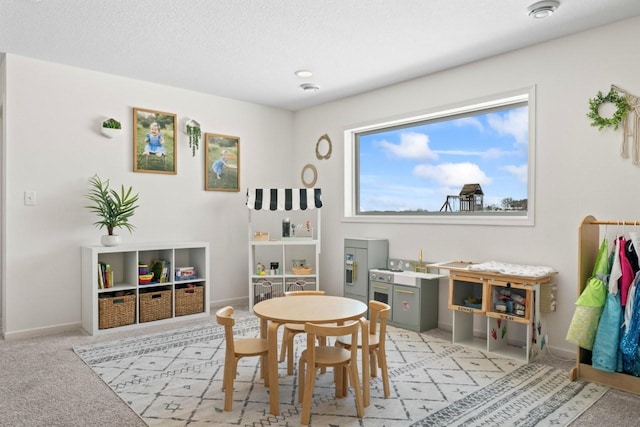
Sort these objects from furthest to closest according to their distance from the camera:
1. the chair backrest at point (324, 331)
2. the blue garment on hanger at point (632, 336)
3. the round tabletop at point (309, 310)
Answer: the blue garment on hanger at point (632, 336), the round tabletop at point (309, 310), the chair backrest at point (324, 331)

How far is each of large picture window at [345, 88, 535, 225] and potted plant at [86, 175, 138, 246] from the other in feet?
8.10

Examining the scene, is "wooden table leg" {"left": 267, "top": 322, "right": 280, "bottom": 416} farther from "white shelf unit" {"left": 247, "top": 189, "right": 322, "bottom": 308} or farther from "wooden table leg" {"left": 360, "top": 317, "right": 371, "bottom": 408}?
"white shelf unit" {"left": 247, "top": 189, "right": 322, "bottom": 308}

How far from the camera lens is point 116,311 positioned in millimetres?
4078

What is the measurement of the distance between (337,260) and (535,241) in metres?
2.42

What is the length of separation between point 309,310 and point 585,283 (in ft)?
6.34

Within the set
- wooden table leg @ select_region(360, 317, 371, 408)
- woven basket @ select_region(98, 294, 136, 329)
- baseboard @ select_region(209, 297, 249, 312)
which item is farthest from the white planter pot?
wooden table leg @ select_region(360, 317, 371, 408)

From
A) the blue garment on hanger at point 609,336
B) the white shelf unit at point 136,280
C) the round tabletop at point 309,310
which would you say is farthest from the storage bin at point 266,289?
the blue garment on hanger at point 609,336

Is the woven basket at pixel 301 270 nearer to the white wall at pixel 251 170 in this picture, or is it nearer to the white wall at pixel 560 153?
the white wall at pixel 251 170

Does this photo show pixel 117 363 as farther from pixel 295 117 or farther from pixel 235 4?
pixel 295 117

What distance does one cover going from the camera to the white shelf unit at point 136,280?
3.97 metres

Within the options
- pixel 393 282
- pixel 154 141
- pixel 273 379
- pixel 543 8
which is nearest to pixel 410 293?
pixel 393 282

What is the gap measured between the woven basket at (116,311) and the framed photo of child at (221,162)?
1578mm

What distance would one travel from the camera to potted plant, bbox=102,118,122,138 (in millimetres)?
4293

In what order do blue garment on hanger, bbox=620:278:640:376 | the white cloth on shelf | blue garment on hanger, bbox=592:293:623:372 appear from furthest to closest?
the white cloth on shelf → blue garment on hanger, bbox=592:293:623:372 → blue garment on hanger, bbox=620:278:640:376
